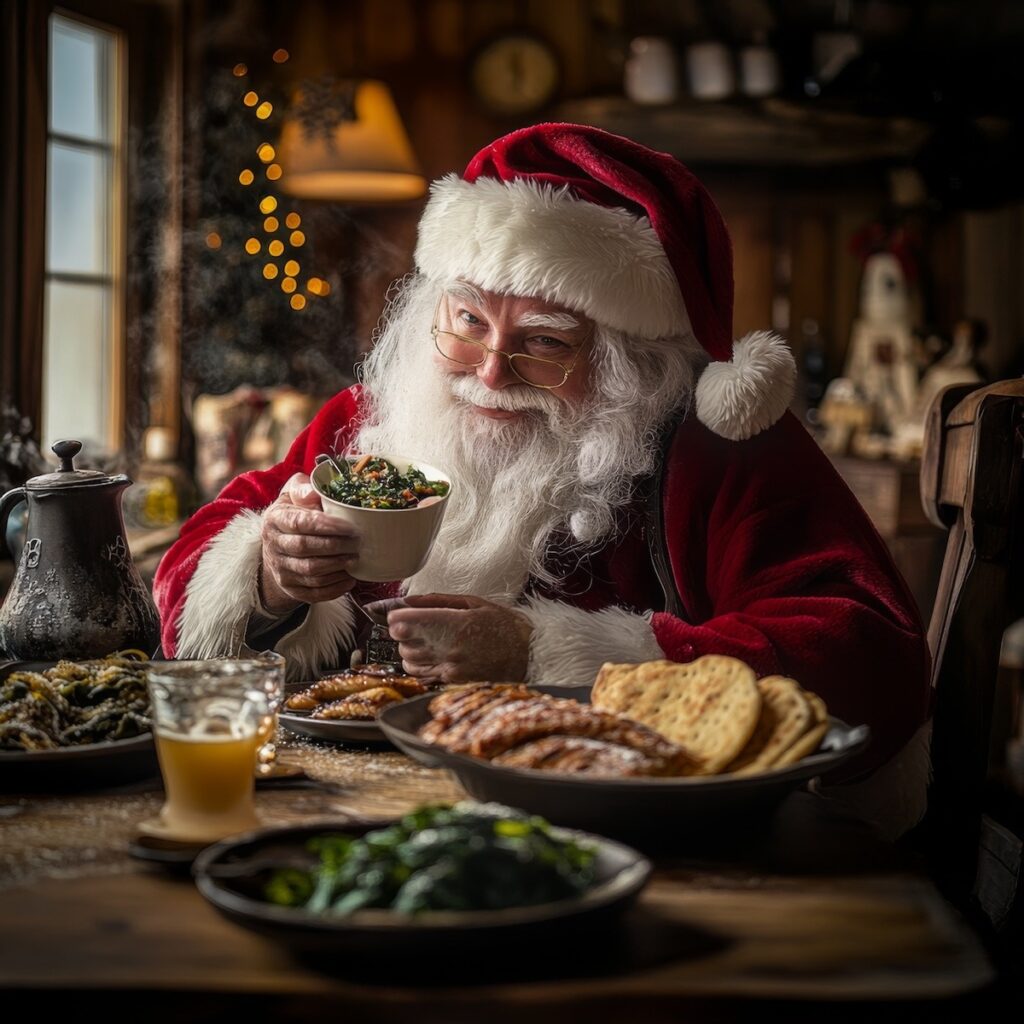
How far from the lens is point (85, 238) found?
3947mm

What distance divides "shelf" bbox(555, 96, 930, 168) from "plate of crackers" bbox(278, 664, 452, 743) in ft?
12.4

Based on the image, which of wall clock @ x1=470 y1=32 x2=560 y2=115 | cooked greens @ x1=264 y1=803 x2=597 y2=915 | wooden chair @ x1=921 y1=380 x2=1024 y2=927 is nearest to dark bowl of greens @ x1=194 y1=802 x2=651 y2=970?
cooked greens @ x1=264 y1=803 x2=597 y2=915

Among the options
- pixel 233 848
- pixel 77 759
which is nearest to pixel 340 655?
pixel 77 759

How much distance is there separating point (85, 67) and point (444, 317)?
2.51m

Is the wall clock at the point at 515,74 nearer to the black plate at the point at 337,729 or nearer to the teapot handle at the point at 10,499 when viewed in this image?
the teapot handle at the point at 10,499

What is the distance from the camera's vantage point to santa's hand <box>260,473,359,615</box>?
148 centimetres

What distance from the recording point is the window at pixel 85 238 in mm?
3727

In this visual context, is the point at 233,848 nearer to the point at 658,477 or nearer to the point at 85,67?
the point at 658,477

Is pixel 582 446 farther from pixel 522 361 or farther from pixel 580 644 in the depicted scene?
pixel 580 644

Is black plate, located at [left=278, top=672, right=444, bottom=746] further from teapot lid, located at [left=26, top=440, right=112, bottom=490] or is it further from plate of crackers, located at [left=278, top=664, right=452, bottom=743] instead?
teapot lid, located at [left=26, top=440, right=112, bottom=490]

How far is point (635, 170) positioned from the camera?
1.82 meters

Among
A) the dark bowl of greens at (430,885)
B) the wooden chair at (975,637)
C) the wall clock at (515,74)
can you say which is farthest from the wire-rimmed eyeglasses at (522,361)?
the wall clock at (515,74)

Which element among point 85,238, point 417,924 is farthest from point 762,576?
point 85,238

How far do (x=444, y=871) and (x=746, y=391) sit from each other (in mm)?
1085
